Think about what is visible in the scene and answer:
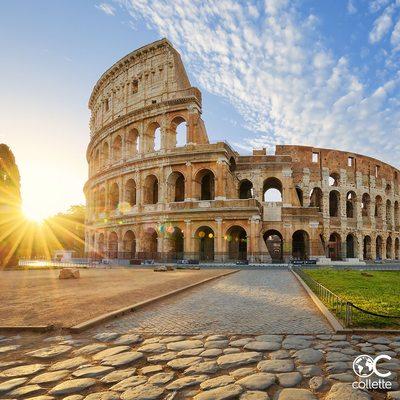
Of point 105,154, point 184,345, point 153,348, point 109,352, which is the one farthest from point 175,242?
point 109,352

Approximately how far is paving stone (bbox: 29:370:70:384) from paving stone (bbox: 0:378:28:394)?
105mm

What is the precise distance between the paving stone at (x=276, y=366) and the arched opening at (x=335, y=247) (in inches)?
1485

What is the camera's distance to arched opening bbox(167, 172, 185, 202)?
109 ft

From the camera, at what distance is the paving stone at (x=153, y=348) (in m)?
4.56

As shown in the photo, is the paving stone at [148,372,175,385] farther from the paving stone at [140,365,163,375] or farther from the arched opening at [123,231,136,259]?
the arched opening at [123,231,136,259]

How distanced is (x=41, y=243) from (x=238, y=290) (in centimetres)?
5150

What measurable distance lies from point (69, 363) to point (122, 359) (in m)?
0.61

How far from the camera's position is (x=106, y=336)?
5.36 metres

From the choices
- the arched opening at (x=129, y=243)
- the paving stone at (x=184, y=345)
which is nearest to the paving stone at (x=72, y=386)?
the paving stone at (x=184, y=345)

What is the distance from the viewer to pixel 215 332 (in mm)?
5602

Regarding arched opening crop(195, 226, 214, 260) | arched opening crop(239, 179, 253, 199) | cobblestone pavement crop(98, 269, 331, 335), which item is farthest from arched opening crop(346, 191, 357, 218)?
cobblestone pavement crop(98, 269, 331, 335)

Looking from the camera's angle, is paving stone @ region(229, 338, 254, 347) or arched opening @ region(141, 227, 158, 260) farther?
arched opening @ region(141, 227, 158, 260)

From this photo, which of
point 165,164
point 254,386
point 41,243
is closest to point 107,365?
point 254,386

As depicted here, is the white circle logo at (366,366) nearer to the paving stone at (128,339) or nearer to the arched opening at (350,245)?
the paving stone at (128,339)
